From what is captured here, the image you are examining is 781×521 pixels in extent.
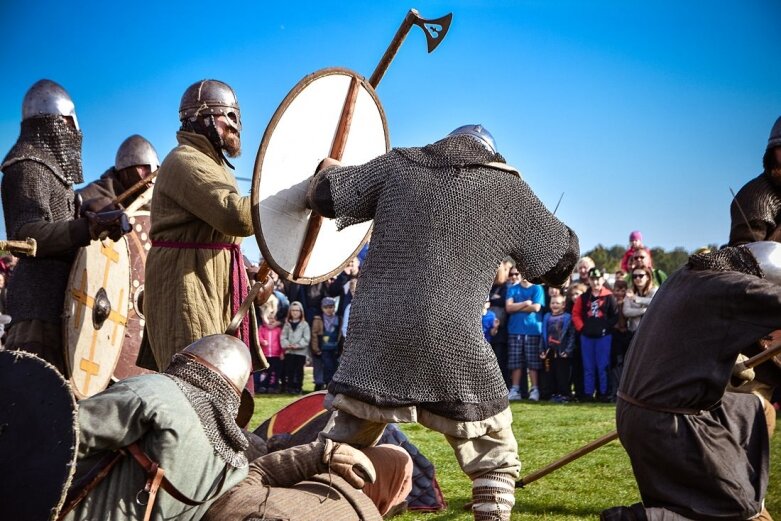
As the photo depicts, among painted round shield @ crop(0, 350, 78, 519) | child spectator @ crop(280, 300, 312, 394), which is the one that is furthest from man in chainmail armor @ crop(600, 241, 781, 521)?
child spectator @ crop(280, 300, 312, 394)

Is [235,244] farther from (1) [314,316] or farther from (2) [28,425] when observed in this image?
(1) [314,316]

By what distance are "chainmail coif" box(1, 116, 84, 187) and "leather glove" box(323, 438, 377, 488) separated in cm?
253

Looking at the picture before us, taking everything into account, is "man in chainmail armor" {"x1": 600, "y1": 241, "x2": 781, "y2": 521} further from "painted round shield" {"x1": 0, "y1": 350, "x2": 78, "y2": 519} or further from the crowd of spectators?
the crowd of spectators

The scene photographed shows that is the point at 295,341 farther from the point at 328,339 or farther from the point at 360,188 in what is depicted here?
the point at 360,188

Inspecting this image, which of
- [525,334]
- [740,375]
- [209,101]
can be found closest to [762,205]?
[740,375]

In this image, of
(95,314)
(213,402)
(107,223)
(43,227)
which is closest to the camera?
(213,402)

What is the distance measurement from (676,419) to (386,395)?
3.71 ft

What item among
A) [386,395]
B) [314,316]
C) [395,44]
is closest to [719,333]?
[386,395]

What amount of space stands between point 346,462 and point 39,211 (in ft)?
7.95

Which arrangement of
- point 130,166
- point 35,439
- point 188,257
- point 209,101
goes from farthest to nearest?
1. point 130,166
2. point 209,101
3. point 188,257
4. point 35,439

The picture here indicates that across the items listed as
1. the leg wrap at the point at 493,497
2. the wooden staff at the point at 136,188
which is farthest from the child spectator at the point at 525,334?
the leg wrap at the point at 493,497

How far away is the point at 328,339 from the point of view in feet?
39.4

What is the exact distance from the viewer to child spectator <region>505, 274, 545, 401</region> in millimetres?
10617

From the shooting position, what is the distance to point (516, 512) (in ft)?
15.3
